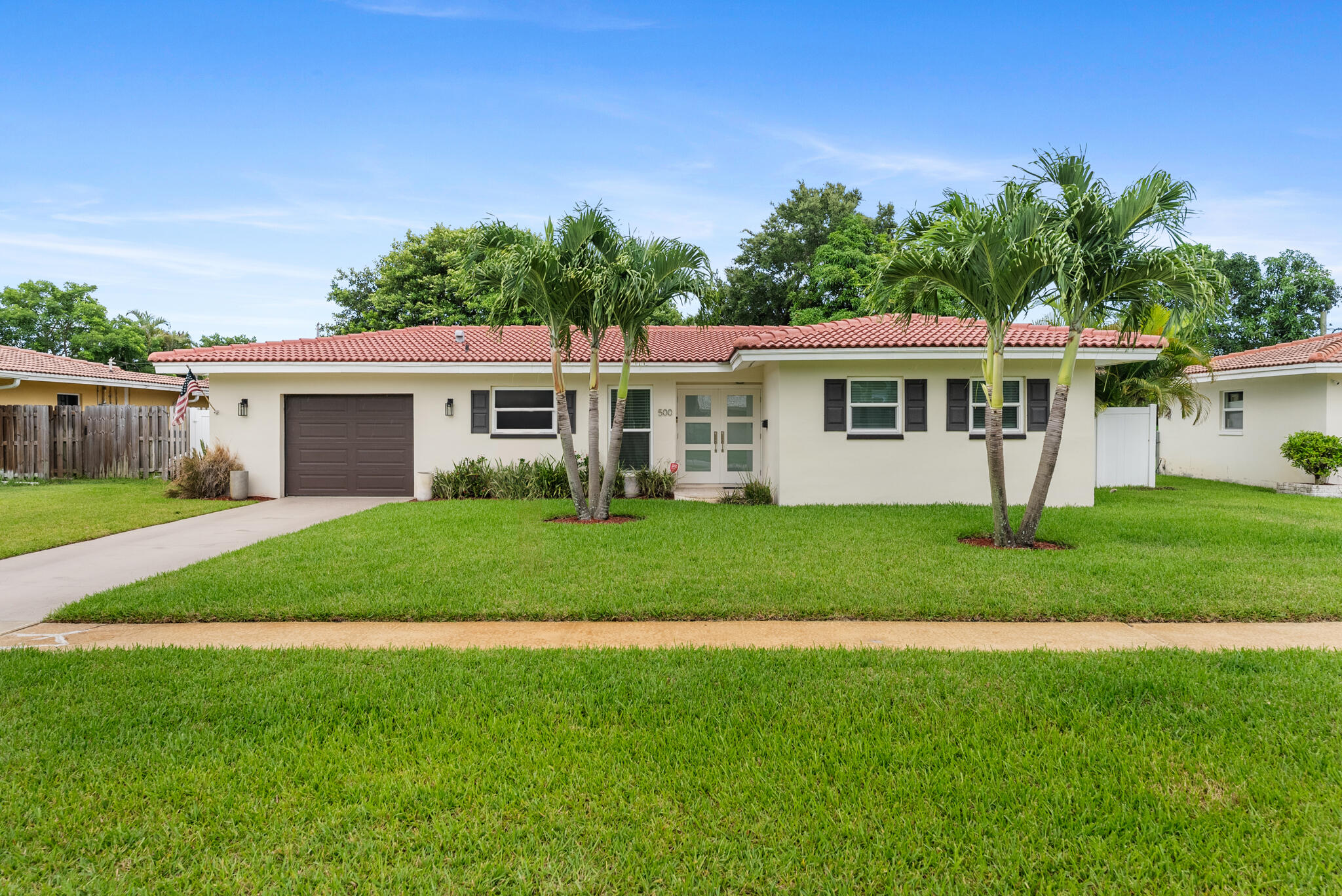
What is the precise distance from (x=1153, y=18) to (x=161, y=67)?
18732 mm

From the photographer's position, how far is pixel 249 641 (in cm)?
531

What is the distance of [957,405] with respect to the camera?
13.2 metres

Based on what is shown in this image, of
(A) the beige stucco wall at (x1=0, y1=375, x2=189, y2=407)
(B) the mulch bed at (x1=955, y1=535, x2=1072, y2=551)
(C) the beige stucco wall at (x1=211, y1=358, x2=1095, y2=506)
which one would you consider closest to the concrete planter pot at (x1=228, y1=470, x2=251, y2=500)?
(A) the beige stucco wall at (x1=0, y1=375, x2=189, y2=407)

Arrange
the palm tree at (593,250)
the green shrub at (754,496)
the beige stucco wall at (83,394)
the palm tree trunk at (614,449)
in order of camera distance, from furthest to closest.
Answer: the beige stucco wall at (83,394), the green shrub at (754,496), the palm tree trunk at (614,449), the palm tree at (593,250)

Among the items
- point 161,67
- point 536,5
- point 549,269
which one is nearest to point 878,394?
point 549,269

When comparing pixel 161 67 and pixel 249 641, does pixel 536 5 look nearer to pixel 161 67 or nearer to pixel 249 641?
pixel 161 67

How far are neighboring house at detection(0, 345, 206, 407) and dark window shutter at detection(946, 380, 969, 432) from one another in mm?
18551

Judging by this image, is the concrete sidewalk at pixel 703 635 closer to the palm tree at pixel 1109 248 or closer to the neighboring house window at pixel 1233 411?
the palm tree at pixel 1109 248

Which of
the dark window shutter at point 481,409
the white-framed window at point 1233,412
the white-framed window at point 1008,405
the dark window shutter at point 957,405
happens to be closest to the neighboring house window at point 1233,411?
the white-framed window at point 1233,412

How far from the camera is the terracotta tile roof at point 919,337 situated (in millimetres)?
12430

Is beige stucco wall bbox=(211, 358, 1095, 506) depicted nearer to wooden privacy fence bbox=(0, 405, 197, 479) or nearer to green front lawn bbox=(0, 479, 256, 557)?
green front lawn bbox=(0, 479, 256, 557)

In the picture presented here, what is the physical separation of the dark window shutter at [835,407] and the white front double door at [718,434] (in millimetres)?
2460

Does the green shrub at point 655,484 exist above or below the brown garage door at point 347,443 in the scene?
below

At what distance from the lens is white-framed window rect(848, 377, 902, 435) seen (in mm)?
13227
